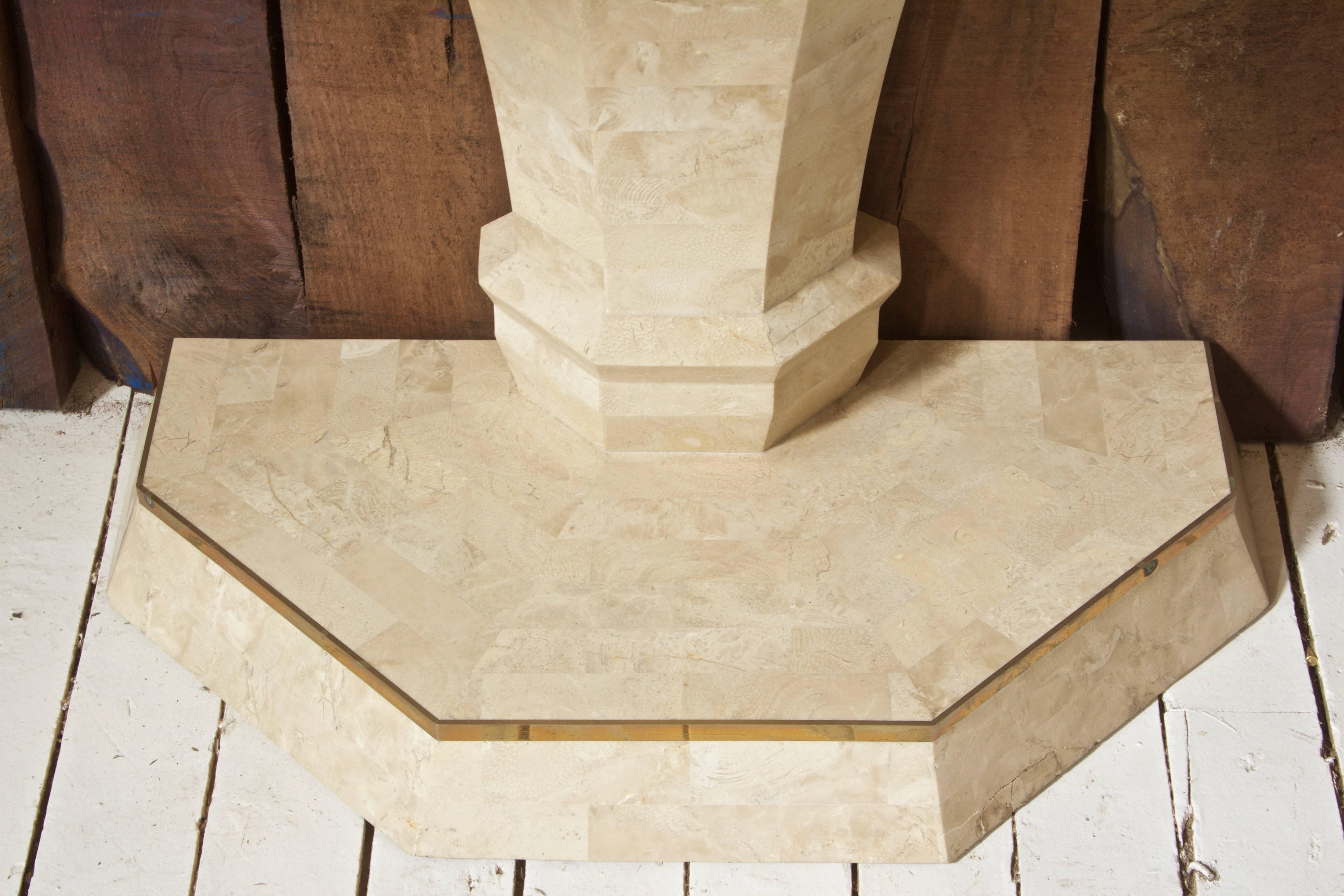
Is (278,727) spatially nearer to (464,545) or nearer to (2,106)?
(464,545)

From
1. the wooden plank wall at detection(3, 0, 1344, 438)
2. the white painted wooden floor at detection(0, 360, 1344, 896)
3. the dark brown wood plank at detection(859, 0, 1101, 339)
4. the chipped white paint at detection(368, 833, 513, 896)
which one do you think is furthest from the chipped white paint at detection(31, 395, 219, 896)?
the dark brown wood plank at detection(859, 0, 1101, 339)

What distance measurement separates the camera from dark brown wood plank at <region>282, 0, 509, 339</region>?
90.5 inches

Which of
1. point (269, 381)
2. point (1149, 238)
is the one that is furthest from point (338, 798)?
point (1149, 238)

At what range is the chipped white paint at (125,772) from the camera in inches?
82.8

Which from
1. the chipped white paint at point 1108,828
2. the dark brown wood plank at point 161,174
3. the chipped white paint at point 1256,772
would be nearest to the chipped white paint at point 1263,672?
the chipped white paint at point 1256,772

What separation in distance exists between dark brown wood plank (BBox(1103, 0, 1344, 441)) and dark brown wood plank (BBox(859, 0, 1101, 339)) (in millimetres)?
90

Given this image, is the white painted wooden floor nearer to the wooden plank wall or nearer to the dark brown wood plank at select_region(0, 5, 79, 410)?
the dark brown wood plank at select_region(0, 5, 79, 410)

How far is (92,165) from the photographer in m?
2.46

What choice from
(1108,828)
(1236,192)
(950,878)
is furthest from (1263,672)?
(1236,192)

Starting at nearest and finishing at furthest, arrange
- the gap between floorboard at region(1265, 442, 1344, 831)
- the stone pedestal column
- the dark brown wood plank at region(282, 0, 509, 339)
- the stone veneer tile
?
1. the stone pedestal column
2. the stone veneer tile
3. the gap between floorboard at region(1265, 442, 1344, 831)
4. the dark brown wood plank at region(282, 0, 509, 339)

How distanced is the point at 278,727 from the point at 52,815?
36 cm

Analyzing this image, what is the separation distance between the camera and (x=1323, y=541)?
97.1 inches

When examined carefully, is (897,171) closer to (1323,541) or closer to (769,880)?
(1323,541)

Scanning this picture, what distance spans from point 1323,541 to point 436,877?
161cm
